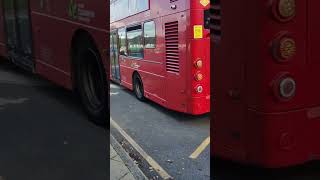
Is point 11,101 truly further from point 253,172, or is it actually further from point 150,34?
point 253,172

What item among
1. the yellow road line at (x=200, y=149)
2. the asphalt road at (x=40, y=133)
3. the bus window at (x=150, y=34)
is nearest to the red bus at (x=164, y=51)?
the bus window at (x=150, y=34)

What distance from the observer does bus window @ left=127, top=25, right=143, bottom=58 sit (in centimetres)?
168

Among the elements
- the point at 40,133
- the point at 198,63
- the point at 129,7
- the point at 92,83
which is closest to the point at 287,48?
the point at 198,63

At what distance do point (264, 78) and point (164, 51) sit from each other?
368 millimetres

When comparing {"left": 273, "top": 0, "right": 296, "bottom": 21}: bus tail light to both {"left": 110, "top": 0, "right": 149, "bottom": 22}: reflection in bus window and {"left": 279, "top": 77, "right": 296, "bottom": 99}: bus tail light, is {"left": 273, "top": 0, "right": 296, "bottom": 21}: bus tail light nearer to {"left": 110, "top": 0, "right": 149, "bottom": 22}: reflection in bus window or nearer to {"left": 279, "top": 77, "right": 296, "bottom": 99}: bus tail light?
{"left": 279, "top": 77, "right": 296, "bottom": 99}: bus tail light

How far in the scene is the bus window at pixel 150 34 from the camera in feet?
5.43

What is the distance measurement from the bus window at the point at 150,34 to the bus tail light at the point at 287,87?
1.56 feet

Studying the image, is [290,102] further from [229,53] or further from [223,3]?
[223,3]

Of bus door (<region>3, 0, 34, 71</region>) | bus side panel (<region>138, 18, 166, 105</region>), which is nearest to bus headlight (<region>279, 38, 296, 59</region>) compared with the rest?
bus side panel (<region>138, 18, 166, 105</region>)

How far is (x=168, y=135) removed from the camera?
5.68 feet

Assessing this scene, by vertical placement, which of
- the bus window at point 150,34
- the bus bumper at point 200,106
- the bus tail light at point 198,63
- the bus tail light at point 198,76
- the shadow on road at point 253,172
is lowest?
the shadow on road at point 253,172

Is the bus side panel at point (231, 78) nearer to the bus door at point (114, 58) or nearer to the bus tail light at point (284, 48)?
the bus tail light at point (284, 48)

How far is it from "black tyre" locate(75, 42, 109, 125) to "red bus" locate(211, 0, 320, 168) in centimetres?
37

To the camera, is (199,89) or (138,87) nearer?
(199,89)
